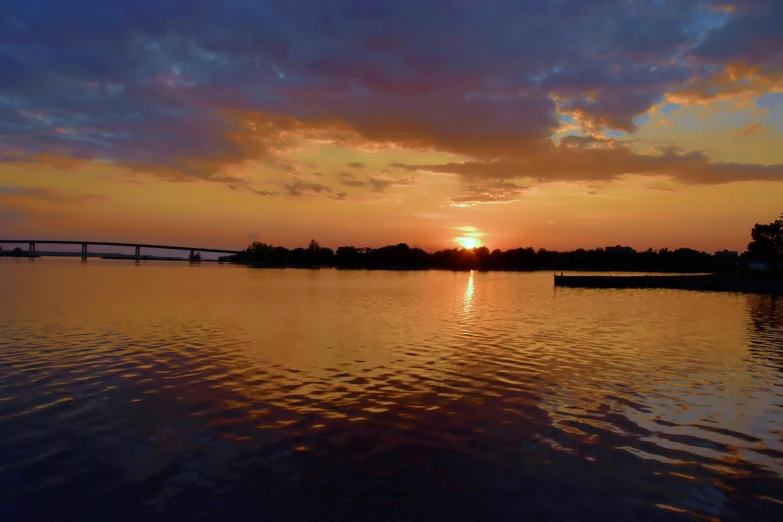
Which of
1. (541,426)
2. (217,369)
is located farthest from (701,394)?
(217,369)

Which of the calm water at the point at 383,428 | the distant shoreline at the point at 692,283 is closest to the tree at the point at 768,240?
the distant shoreline at the point at 692,283

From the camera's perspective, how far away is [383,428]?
16.3 m

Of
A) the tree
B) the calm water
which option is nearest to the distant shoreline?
the tree

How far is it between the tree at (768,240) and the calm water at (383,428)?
13696cm

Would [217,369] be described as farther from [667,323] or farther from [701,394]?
[667,323]

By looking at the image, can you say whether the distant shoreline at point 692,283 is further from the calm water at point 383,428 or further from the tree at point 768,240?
the calm water at point 383,428

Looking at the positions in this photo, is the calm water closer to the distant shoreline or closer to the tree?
the distant shoreline

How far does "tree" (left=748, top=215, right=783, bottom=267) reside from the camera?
141 m

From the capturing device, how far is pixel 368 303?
65062 millimetres

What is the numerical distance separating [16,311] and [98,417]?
38942 mm

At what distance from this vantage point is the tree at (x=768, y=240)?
14088 cm

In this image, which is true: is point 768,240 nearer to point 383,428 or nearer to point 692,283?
point 692,283

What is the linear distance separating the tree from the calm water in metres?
137

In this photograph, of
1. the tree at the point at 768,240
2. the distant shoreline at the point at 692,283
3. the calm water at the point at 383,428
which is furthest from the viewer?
the tree at the point at 768,240
